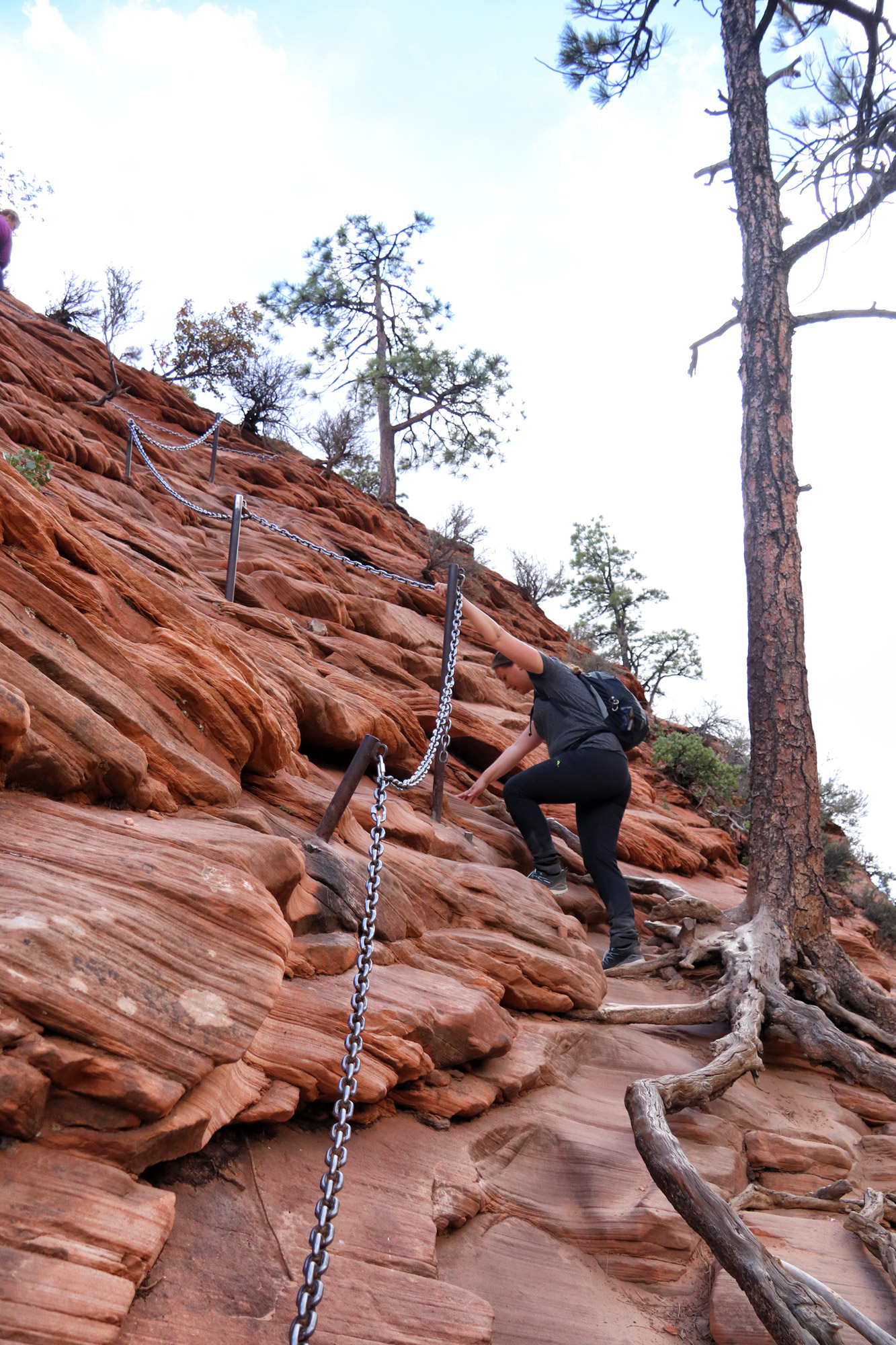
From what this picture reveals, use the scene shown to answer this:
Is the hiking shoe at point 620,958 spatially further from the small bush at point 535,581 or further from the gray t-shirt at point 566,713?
the small bush at point 535,581

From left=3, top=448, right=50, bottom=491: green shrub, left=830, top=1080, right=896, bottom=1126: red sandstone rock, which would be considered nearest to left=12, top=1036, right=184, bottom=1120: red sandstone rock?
left=3, top=448, right=50, bottom=491: green shrub

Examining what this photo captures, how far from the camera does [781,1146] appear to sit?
12.9 ft

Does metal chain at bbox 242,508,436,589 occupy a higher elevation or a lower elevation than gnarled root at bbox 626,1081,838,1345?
higher

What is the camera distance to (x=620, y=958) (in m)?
5.88

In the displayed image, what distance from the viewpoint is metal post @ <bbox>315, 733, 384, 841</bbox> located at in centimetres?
416

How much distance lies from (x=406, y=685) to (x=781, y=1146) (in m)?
5.44

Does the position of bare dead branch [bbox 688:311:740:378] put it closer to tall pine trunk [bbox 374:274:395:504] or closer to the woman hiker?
the woman hiker

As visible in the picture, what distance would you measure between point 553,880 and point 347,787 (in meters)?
2.45

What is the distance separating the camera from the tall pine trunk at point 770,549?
21.3ft

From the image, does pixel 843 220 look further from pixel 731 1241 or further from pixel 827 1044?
pixel 731 1241

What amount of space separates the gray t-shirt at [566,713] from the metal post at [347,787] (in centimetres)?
191

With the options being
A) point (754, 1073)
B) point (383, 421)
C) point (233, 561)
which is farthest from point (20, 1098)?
point (383, 421)

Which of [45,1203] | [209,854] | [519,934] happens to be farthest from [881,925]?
[45,1203]

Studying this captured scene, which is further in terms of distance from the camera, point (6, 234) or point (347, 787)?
point (6, 234)
